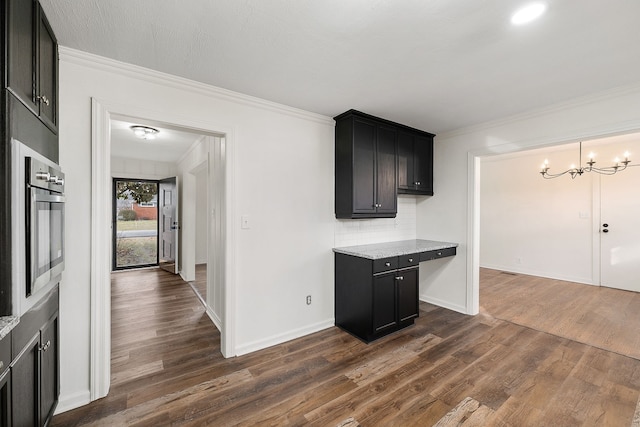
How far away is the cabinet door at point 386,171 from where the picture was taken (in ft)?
10.8

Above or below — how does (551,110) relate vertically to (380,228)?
above

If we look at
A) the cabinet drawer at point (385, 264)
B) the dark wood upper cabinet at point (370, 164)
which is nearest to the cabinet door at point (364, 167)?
the dark wood upper cabinet at point (370, 164)

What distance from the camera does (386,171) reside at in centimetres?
337

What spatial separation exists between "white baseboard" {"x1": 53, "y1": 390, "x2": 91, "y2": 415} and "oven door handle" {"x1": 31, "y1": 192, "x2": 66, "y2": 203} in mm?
1355

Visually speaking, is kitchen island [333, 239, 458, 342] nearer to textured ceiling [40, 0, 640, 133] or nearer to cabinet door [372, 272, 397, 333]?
cabinet door [372, 272, 397, 333]

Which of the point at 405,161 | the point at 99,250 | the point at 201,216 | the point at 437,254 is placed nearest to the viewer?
the point at 99,250

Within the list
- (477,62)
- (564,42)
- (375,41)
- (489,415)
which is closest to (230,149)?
(375,41)

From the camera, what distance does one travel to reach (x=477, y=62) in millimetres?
2027

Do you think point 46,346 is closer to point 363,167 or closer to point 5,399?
point 5,399

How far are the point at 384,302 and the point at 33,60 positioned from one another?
3122mm

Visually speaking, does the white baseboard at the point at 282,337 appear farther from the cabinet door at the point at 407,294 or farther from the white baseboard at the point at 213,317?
the cabinet door at the point at 407,294

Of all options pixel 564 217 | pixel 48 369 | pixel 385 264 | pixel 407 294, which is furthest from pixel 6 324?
pixel 564 217

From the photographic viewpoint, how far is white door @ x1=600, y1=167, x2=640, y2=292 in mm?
4574

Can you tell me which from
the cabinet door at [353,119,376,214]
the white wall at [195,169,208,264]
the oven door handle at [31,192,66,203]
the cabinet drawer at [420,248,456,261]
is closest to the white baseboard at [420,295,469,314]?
the cabinet drawer at [420,248,456,261]
